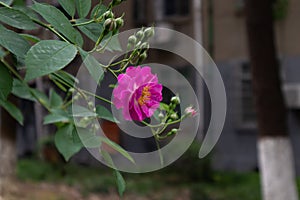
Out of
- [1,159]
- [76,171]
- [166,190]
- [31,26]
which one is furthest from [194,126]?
[76,171]

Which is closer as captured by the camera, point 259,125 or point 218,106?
point 218,106

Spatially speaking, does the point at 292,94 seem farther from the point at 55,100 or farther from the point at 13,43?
the point at 13,43

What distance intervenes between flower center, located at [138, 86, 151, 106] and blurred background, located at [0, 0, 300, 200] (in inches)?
179

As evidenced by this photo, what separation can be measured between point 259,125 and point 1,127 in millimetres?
2355

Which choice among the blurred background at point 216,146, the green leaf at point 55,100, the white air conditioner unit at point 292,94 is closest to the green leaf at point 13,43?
the green leaf at point 55,100

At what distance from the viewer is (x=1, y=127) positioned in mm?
4734

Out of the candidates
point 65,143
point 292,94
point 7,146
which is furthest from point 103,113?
point 292,94

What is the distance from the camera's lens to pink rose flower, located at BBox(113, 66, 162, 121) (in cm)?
55

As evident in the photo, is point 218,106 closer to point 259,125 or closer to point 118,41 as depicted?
point 118,41

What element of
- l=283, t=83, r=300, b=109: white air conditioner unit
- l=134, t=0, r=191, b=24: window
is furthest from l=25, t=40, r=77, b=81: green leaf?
l=134, t=0, r=191, b=24: window

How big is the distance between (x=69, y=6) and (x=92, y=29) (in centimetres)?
4

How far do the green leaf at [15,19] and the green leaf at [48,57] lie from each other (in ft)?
0.33

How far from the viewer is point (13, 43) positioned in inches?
23.2

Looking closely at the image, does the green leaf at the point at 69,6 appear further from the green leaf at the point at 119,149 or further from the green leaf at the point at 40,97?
the green leaf at the point at 40,97
